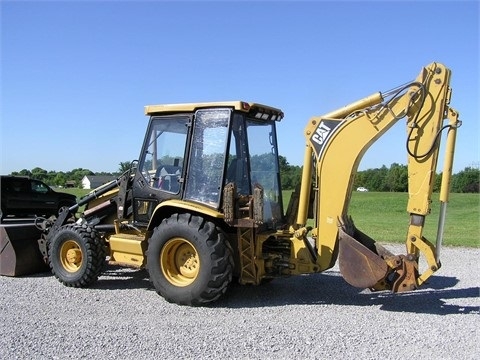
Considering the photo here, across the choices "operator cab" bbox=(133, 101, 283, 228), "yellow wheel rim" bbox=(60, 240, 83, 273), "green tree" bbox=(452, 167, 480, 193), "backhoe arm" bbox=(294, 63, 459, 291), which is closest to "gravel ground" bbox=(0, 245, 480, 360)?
"yellow wheel rim" bbox=(60, 240, 83, 273)

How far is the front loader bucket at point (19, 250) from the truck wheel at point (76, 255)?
0.64 metres

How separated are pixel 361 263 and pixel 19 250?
5435 millimetres

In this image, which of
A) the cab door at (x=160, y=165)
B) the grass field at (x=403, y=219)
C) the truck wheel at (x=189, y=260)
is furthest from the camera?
the grass field at (x=403, y=219)

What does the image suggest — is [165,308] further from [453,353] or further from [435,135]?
[435,135]

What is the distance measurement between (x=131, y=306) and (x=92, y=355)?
187 centimetres

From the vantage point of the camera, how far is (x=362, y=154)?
21.7ft

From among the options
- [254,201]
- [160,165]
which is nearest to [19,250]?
[160,165]

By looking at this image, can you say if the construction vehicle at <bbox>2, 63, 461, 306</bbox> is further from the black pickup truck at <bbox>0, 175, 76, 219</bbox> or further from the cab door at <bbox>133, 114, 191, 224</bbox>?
the black pickup truck at <bbox>0, 175, 76, 219</bbox>

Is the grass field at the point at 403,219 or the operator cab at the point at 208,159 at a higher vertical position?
the operator cab at the point at 208,159

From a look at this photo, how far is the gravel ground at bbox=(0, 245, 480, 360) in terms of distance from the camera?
16.3 ft

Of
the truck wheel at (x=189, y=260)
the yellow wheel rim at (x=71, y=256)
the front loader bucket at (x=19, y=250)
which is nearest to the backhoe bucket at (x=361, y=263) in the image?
the truck wheel at (x=189, y=260)

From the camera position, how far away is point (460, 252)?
1170cm

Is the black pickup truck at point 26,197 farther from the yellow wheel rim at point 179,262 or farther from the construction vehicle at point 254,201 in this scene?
the yellow wheel rim at point 179,262

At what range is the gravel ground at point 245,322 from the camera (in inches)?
196
